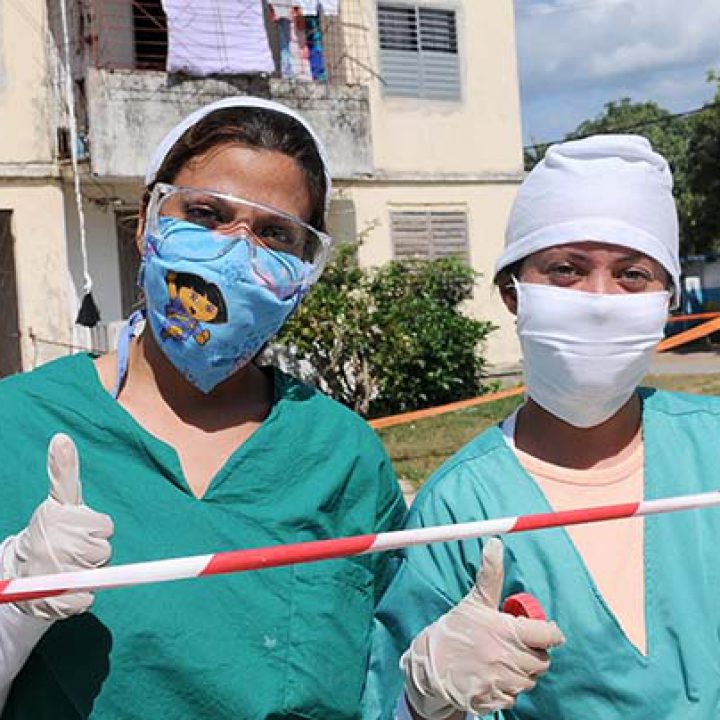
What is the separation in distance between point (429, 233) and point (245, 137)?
12.3m

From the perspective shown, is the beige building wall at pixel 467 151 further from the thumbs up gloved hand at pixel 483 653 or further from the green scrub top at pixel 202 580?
the thumbs up gloved hand at pixel 483 653

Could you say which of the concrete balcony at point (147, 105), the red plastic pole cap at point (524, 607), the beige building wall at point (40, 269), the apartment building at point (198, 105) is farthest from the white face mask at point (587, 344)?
the beige building wall at point (40, 269)

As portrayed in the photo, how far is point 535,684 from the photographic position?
183 centimetres

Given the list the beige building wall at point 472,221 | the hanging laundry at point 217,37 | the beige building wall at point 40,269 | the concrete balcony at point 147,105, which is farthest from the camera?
the beige building wall at point 472,221

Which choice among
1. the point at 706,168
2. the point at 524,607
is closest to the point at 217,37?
the point at 524,607

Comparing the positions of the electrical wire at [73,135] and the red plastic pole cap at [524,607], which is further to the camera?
the electrical wire at [73,135]

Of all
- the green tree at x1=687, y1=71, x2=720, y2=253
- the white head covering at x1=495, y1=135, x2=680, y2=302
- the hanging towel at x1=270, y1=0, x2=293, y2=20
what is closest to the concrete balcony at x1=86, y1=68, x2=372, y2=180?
the hanging towel at x1=270, y1=0, x2=293, y2=20

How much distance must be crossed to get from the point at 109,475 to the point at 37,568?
0.29m

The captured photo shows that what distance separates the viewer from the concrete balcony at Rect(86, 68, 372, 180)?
11.4 meters

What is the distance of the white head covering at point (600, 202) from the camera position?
6.70 ft

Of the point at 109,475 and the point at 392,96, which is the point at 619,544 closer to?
the point at 109,475

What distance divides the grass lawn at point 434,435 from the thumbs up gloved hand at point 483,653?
635 cm

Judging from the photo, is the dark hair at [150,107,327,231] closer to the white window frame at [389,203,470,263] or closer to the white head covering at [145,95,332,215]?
the white head covering at [145,95,332,215]

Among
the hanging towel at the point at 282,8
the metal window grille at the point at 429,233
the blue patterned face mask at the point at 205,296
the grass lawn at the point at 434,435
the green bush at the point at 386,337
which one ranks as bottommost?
the grass lawn at the point at 434,435
